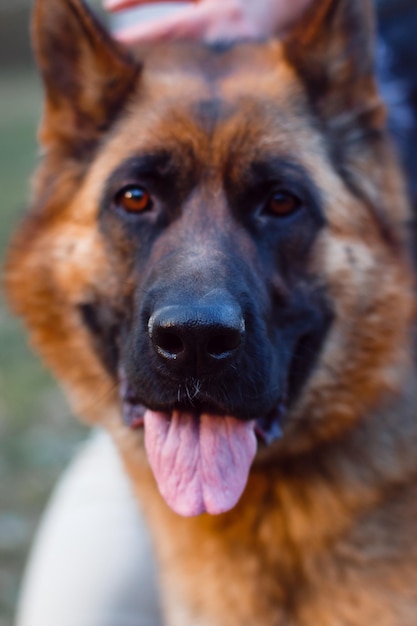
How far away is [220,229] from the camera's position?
7.68 feet

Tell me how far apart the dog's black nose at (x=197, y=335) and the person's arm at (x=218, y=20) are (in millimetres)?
1204

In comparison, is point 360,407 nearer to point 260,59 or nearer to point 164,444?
point 164,444

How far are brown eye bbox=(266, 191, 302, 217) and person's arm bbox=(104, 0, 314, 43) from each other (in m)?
0.73

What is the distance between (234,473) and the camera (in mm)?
2258

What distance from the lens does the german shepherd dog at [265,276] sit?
2.40 metres

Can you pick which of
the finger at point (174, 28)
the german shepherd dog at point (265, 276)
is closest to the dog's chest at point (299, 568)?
the german shepherd dog at point (265, 276)

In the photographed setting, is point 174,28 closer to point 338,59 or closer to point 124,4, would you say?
point 124,4

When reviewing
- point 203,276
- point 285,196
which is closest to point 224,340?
point 203,276

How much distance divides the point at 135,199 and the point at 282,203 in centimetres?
41

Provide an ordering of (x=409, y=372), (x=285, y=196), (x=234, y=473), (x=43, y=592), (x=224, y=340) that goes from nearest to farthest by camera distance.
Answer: (x=224, y=340) < (x=234, y=473) < (x=285, y=196) < (x=409, y=372) < (x=43, y=592)

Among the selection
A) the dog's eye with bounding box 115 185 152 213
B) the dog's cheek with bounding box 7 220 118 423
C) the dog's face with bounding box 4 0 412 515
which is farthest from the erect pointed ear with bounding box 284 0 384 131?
the dog's cheek with bounding box 7 220 118 423

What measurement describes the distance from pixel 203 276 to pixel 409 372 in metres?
0.81

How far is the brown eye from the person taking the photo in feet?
8.04

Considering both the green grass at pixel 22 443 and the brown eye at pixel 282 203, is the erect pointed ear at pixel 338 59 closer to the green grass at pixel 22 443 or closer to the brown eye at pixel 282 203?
the brown eye at pixel 282 203
